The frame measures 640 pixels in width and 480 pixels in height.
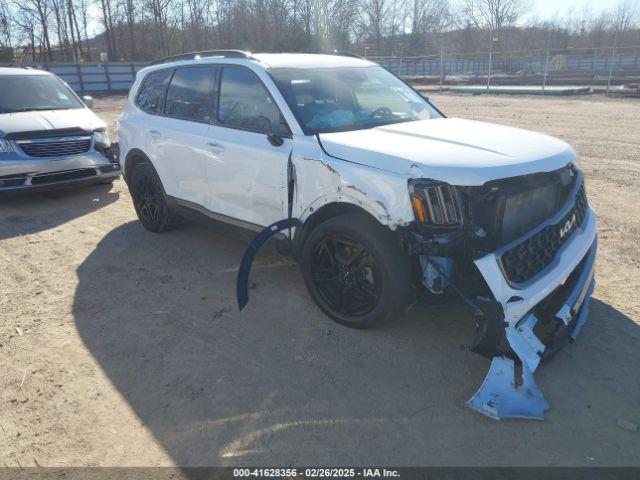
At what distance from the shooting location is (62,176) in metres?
7.23

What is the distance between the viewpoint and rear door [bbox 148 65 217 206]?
15.2 feet

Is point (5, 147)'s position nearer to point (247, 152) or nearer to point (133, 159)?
point (133, 159)

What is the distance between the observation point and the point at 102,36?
47.3 metres

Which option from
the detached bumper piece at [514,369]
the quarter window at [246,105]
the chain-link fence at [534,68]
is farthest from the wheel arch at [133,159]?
the chain-link fence at [534,68]

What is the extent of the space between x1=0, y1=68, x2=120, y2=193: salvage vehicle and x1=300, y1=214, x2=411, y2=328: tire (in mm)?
5094

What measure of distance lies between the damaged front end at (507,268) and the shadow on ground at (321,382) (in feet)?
0.70

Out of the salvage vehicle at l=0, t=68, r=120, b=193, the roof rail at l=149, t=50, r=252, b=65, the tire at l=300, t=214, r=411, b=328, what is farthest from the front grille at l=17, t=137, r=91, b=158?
the tire at l=300, t=214, r=411, b=328

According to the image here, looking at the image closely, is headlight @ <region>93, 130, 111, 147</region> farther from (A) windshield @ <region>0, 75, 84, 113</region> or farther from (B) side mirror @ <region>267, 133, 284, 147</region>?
(B) side mirror @ <region>267, 133, 284, 147</region>

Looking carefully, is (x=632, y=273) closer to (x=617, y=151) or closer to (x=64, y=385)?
(x=64, y=385)

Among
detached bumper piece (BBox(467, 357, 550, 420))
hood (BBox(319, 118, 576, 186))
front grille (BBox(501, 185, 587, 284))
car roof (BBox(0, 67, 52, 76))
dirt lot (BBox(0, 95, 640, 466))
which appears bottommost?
dirt lot (BBox(0, 95, 640, 466))

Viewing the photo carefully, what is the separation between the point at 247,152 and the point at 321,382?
6.49ft

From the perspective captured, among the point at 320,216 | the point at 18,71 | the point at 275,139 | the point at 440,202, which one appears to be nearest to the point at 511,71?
the point at 18,71

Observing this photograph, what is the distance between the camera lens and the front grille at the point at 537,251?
9.55 ft

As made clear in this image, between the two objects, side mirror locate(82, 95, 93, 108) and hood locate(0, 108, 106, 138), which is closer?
hood locate(0, 108, 106, 138)
